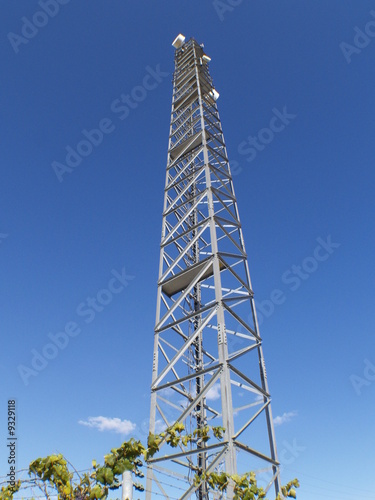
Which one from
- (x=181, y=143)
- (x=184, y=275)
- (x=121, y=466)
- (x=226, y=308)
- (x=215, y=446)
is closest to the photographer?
(x=121, y=466)

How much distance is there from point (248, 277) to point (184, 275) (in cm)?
244

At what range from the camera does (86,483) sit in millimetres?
5395

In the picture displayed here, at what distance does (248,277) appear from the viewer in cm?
1446

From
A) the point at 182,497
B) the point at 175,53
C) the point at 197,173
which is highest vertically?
the point at 175,53

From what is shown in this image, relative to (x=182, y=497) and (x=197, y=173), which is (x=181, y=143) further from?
(x=182, y=497)

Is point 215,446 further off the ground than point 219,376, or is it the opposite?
point 219,376

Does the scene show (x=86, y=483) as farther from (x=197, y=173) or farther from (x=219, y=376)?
(x=197, y=173)

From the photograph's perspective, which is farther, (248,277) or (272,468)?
(248,277)

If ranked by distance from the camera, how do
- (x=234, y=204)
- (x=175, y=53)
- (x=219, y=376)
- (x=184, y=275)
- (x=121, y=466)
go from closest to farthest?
1. (x=121, y=466)
2. (x=219, y=376)
3. (x=184, y=275)
4. (x=234, y=204)
5. (x=175, y=53)

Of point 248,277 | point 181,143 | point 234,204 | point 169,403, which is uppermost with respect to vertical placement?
point 181,143

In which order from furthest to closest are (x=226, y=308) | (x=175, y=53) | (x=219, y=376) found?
(x=175, y=53) → (x=226, y=308) → (x=219, y=376)

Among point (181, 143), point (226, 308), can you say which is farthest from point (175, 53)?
point (226, 308)

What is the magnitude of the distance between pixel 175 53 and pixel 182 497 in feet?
88.6

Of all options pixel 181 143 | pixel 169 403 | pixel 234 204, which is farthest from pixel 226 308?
pixel 181 143
